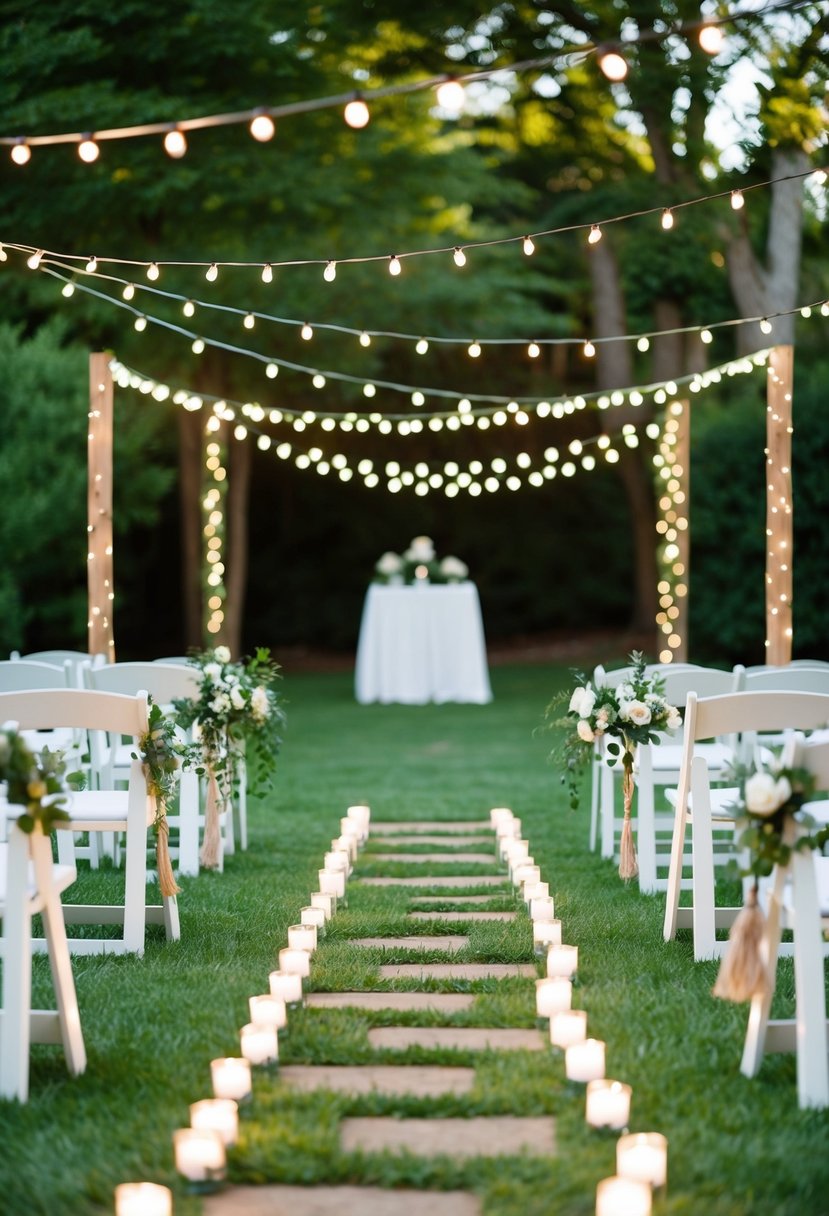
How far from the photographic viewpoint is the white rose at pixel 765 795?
2.75m

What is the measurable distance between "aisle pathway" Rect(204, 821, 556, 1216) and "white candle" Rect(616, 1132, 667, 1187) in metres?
0.24

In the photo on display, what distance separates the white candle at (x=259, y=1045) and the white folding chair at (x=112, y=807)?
974 mm

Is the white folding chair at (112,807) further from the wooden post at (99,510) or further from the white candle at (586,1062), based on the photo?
the wooden post at (99,510)

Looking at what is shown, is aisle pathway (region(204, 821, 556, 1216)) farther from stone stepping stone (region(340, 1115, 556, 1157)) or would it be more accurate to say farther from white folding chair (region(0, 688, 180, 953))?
white folding chair (region(0, 688, 180, 953))

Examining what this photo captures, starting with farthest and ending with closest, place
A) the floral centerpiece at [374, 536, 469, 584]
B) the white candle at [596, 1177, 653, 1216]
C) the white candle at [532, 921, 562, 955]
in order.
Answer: the floral centerpiece at [374, 536, 469, 584]
the white candle at [532, 921, 562, 955]
the white candle at [596, 1177, 653, 1216]

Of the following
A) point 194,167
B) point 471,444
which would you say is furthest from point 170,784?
point 471,444

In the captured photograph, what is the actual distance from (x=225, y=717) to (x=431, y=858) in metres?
1.15

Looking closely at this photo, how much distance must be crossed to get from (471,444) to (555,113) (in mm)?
4746

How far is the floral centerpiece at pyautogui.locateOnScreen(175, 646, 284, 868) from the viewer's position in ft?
17.3

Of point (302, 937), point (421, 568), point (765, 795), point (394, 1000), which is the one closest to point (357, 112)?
point (765, 795)

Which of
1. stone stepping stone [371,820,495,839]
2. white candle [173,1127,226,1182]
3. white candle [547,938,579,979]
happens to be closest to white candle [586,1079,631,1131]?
white candle [173,1127,226,1182]

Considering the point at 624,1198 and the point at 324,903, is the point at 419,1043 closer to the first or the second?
the point at 624,1198

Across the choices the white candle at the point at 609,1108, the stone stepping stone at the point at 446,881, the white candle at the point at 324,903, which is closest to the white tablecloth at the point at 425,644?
the stone stepping stone at the point at 446,881

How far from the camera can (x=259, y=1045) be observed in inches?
116
